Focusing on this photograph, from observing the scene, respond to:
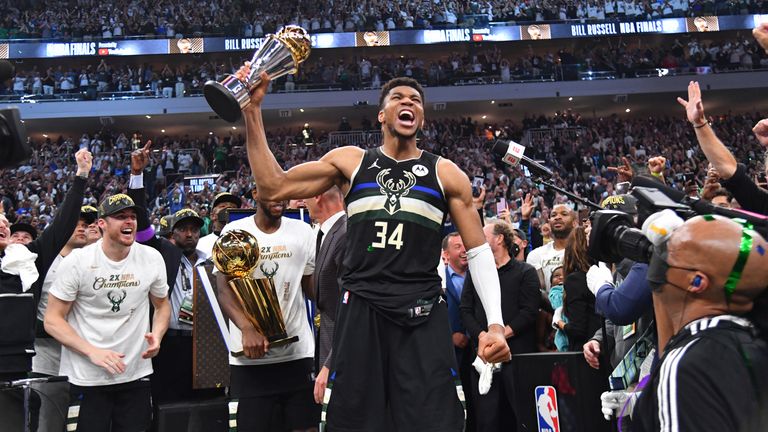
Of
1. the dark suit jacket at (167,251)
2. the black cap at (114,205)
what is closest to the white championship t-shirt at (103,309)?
the black cap at (114,205)

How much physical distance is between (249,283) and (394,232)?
4.30ft

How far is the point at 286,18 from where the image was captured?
32156 millimetres

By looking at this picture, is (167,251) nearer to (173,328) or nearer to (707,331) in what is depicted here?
(173,328)

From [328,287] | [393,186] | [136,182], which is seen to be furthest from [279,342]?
[136,182]

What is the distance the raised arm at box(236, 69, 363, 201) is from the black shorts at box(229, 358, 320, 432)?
1.50 meters

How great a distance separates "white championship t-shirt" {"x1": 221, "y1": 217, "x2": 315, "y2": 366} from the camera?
4.14 m

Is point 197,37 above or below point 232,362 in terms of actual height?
above

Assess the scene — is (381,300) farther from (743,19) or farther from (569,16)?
(743,19)

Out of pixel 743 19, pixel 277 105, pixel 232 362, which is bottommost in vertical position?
pixel 232 362

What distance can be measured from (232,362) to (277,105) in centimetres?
2410

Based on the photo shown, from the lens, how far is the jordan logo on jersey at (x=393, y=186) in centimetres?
294

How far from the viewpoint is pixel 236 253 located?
12.8 feet

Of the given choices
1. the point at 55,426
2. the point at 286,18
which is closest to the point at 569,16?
the point at 286,18

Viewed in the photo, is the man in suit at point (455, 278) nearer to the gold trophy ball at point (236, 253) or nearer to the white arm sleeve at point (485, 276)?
the gold trophy ball at point (236, 253)
